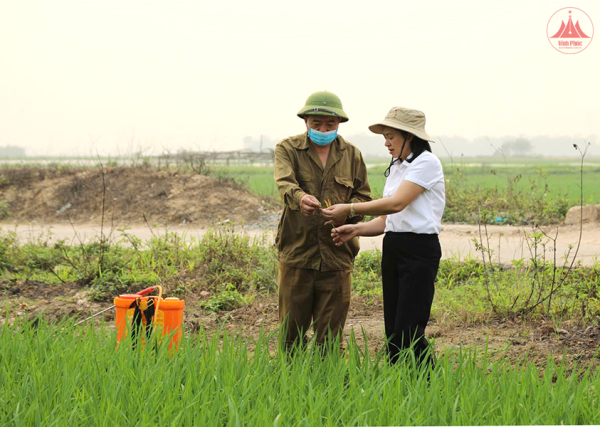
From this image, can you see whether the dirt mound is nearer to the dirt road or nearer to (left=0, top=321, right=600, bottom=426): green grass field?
the dirt road

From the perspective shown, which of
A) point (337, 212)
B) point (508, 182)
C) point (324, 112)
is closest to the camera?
point (337, 212)

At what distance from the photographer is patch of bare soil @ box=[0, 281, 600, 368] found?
4.36m

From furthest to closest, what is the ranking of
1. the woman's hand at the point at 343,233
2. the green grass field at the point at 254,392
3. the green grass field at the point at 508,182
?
the green grass field at the point at 508,182, the woman's hand at the point at 343,233, the green grass field at the point at 254,392

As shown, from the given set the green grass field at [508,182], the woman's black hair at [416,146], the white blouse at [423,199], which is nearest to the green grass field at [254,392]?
the white blouse at [423,199]

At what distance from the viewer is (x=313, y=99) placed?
3.60 m

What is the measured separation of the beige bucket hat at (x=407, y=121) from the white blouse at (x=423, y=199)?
0.12m

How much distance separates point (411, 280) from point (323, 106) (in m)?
1.11

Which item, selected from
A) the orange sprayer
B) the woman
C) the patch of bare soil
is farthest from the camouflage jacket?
the orange sprayer

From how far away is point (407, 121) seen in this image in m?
3.29

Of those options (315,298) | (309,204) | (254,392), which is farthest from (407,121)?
(254,392)

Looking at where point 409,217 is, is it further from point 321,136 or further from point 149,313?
point 149,313

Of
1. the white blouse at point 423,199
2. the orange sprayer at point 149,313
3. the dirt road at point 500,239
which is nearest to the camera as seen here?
the white blouse at point 423,199

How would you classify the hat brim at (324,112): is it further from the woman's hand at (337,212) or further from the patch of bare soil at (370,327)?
the patch of bare soil at (370,327)

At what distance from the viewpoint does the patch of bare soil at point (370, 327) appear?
436 centimetres
